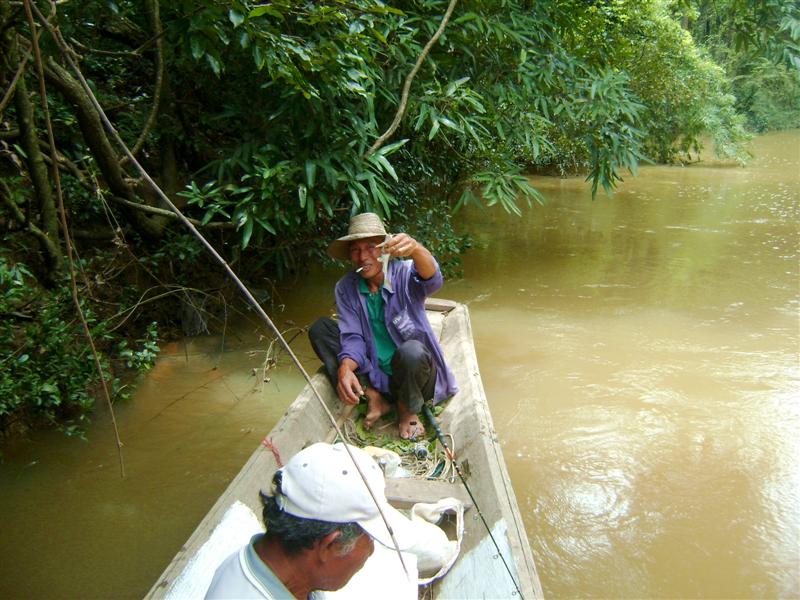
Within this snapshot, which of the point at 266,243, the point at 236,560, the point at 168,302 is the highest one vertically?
the point at 236,560

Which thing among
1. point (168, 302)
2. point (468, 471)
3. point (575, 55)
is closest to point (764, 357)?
point (575, 55)

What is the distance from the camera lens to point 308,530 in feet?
3.88

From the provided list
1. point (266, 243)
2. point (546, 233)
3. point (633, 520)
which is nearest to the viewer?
point (633, 520)

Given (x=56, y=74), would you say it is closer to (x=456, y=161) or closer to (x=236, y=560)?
(x=236, y=560)

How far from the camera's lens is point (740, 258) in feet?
22.8

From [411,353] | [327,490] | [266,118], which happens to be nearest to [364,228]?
[411,353]

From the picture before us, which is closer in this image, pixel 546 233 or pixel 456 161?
pixel 456 161

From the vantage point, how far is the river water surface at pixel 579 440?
2793 millimetres

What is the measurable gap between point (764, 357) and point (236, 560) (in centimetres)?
455

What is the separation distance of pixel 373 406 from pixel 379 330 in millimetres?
351

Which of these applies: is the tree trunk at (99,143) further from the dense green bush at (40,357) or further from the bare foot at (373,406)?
the bare foot at (373,406)

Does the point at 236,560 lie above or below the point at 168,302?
above

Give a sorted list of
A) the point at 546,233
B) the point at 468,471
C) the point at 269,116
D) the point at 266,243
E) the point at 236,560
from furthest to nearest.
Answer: the point at 546,233 → the point at 266,243 → the point at 269,116 → the point at 468,471 → the point at 236,560

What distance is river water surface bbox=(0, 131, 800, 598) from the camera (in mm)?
2793
